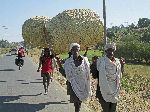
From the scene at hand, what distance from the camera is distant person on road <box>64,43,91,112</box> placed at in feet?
30.4

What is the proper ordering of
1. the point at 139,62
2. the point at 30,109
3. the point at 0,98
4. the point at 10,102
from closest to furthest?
1. the point at 30,109
2. the point at 10,102
3. the point at 0,98
4. the point at 139,62

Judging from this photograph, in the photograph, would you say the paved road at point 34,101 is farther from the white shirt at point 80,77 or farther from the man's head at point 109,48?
the man's head at point 109,48

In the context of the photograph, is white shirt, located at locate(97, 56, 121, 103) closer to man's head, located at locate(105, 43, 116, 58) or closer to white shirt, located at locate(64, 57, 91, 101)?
man's head, located at locate(105, 43, 116, 58)

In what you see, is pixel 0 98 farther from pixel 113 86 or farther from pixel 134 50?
pixel 134 50

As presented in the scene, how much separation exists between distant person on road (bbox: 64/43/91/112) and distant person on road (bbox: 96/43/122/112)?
Answer: 0.66 metres

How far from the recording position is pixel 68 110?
11508 mm

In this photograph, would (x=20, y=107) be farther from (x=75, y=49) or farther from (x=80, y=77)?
(x=75, y=49)

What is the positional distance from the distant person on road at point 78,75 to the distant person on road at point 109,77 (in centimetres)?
66

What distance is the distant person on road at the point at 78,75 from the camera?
9.26 metres

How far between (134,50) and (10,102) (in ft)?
177

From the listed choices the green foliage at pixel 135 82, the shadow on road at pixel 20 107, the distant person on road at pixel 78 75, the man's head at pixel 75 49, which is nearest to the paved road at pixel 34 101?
the shadow on road at pixel 20 107

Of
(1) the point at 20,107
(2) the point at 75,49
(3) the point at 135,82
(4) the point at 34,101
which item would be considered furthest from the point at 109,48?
(3) the point at 135,82

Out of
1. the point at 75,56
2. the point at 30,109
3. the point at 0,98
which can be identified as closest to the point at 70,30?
the point at 75,56

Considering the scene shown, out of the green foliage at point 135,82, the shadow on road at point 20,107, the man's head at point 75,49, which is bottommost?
the green foliage at point 135,82
